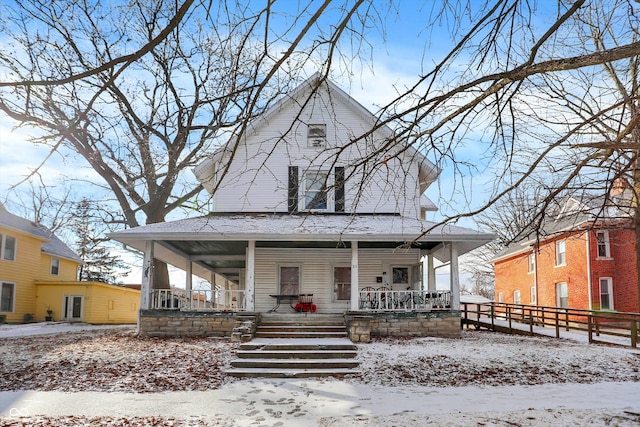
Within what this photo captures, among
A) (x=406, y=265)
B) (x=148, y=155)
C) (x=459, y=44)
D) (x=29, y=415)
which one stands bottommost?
(x=29, y=415)

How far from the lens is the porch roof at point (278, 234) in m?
14.7

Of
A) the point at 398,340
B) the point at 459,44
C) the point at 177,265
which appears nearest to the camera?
the point at 459,44

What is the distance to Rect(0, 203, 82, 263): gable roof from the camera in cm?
2699

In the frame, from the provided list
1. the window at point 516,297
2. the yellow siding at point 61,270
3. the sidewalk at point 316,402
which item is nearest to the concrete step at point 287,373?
the sidewalk at point 316,402

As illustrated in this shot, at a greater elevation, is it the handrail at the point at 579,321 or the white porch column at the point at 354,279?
the white porch column at the point at 354,279

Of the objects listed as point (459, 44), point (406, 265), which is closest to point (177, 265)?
point (406, 265)

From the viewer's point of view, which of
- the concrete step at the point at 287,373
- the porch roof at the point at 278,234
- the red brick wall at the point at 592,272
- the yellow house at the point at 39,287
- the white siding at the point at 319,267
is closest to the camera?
the concrete step at the point at 287,373

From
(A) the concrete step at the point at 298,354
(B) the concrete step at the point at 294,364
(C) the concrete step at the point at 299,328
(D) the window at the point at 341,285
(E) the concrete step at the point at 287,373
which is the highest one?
(D) the window at the point at 341,285

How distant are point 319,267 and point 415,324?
13.5 feet

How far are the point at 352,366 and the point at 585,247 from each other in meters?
18.0

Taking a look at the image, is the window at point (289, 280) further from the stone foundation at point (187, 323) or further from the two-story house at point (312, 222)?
the stone foundation at point (187, 323)

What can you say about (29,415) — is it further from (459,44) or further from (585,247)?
(585,247)

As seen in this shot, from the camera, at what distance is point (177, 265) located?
20938 mm

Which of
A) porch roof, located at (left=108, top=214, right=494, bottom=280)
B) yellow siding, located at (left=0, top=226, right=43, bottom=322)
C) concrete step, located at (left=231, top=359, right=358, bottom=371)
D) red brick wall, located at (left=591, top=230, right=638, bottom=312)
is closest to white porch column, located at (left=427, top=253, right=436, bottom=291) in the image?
porch roof, located at (left=108, top=214, right=494, bottom=280)
